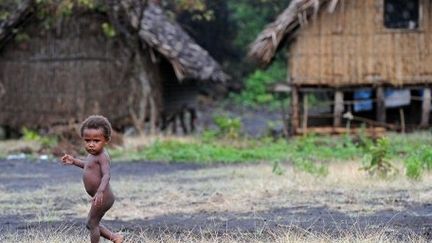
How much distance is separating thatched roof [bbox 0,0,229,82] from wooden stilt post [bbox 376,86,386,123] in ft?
14.0

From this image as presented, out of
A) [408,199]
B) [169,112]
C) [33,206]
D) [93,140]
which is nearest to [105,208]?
[93,140]

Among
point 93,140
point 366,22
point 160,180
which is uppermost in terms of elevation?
point 366,22

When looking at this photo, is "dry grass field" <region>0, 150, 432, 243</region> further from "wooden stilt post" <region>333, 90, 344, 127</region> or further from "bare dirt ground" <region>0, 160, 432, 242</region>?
"wooden stilt post" <region>333, 90, 344, 127</region>

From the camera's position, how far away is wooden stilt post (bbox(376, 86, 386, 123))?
22.5m

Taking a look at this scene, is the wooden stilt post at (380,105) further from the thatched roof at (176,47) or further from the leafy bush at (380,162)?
the leafy bush at (380,162)

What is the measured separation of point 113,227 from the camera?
8922 millimetres

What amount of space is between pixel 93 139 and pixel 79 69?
54.4ft

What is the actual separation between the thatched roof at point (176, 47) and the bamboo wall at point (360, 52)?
2.41 m

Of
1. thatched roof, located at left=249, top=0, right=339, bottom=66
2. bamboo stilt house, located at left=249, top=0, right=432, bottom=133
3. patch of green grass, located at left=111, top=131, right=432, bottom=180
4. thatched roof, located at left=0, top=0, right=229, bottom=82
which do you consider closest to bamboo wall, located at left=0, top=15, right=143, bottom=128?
thatched roof, located at left=0, top=0, right=229, bottom=82

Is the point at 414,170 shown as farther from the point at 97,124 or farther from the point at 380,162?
the point at 97,124

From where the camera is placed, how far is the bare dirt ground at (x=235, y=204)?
8.67 meters

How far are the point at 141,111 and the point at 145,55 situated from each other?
1.48 metres

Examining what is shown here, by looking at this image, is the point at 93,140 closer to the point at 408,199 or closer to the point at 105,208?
the point at 105,208

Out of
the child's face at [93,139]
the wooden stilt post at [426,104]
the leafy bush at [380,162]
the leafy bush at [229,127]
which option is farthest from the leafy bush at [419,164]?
the wooden stilt post at [426,104]
